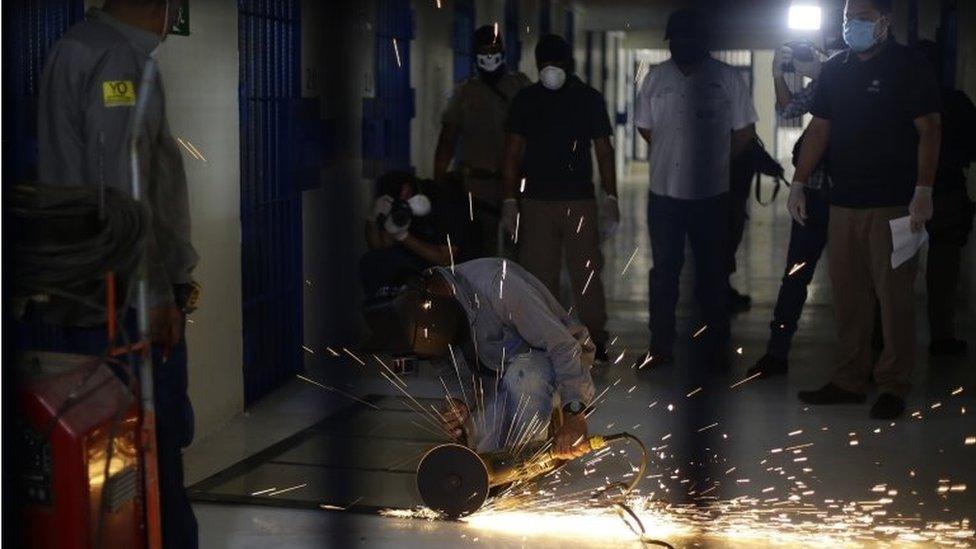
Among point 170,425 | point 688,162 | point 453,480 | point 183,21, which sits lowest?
point 453,480

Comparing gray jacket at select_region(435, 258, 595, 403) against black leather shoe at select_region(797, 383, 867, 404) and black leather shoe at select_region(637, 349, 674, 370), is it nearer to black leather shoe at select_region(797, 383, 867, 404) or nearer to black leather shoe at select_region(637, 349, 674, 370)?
black leather shoe at select_region(797, 383, 867, 404)

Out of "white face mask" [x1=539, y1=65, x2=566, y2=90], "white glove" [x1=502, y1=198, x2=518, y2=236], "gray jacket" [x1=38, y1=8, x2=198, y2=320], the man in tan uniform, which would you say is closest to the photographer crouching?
"white glove" [x1=502, y1=198, x2=518, y2=236]

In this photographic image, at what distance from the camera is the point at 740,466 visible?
13.4 feet

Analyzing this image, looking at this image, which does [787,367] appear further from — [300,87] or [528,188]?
[300,87]

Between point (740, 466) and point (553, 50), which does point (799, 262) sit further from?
point (740, 466)

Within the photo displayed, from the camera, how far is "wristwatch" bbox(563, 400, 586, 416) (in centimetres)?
361

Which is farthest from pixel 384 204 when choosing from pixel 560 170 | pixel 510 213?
pixel 560 170

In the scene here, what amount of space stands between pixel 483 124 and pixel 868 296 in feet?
5.98

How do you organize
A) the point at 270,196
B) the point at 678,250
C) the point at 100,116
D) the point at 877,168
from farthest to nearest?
the point at 678,250 → the point at 270,196 → the point at 877,168 → the point at 100,116

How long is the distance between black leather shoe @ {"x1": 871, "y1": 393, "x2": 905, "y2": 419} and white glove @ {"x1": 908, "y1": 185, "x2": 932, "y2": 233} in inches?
21.7

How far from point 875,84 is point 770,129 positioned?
16361mm

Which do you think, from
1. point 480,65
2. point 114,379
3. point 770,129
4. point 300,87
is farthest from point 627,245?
point 770,129

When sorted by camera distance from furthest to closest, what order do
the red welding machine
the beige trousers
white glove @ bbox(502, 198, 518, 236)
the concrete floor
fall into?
white glove @ bbox(502, 198, 518, 236) → the beige trousers → the concrete floor → the red welding machine

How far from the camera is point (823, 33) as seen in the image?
5.34 m
